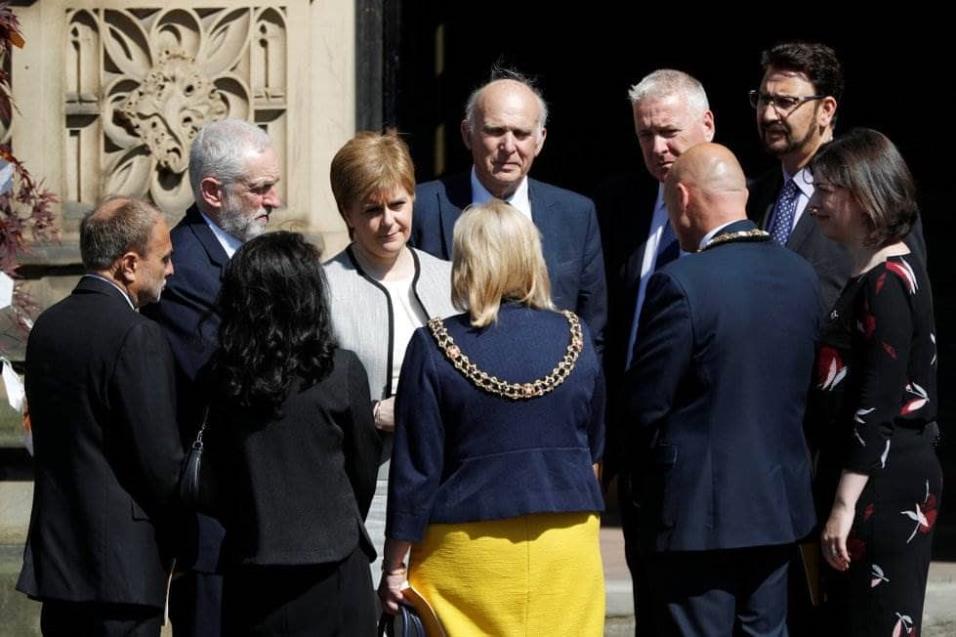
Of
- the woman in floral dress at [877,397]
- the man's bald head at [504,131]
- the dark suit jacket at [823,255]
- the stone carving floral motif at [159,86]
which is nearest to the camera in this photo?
the woman in floral dress at [877,397]

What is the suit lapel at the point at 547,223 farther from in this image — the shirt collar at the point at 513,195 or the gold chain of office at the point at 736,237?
the gold chain of office at the point at 736,237

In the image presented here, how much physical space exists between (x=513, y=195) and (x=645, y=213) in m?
0.41

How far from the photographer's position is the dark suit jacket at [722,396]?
447 centimetres

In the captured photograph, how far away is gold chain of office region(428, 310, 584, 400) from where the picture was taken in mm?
4371

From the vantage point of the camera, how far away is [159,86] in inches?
250

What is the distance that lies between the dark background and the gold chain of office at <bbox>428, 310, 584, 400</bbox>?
5.66 meters

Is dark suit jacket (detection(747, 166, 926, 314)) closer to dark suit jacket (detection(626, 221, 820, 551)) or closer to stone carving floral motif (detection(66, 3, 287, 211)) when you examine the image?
dark suit jacket (detection(626, 221, 820, 551))

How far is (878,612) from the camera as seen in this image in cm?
461

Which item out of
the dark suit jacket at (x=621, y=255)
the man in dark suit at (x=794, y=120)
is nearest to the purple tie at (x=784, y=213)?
the man in dark suit at (x=794, y=120)

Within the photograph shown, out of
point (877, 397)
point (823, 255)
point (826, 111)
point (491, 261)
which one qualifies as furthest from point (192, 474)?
point (826, 111)

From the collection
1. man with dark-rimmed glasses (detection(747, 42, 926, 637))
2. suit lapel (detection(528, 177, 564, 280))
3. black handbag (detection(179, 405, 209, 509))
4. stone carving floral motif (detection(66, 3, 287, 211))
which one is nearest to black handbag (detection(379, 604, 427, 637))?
black handbag (detection(179, 405, 209, 509))

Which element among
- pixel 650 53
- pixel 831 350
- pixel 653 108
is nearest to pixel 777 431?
pixel 831 350

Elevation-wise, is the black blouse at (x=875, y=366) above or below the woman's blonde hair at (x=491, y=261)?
below

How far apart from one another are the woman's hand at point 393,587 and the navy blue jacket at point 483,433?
119 mm
